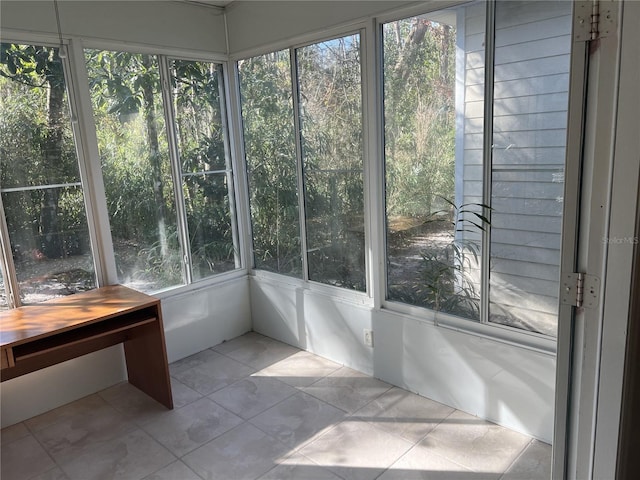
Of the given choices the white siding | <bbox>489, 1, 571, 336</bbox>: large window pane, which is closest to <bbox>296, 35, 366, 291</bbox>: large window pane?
the white siding

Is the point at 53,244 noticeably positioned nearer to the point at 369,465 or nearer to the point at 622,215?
the point at 369,465

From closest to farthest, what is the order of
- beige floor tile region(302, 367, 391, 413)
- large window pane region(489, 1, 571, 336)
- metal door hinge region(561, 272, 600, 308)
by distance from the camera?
1. metal door hinge region(561, 272, 600, 308)
2. large window pane region(489, 1, 571, 336)
3. beige floor tile region(302, 367, 391, 413)

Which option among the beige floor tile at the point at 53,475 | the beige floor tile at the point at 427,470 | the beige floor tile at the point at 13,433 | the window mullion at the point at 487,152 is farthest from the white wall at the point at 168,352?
the window mullion at the point at 487,152

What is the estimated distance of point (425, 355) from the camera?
2.79 meters

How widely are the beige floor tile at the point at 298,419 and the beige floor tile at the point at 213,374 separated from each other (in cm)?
49

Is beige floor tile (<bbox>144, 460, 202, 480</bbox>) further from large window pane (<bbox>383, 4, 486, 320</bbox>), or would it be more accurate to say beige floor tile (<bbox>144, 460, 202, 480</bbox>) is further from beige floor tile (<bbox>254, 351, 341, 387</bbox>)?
large window pane (<bbox>383, 4, 486, 320</bbox>)

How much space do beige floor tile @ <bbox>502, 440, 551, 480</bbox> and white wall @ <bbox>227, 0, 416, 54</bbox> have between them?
2346 mm

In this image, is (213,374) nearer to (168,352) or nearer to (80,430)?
(168,352)

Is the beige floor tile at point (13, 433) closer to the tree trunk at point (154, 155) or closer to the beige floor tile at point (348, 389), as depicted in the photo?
the tree trunk at point (154, 155)

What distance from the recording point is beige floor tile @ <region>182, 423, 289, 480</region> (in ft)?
7.47

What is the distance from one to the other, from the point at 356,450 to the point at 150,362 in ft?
4.47

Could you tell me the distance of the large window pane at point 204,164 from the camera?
344 centimetres

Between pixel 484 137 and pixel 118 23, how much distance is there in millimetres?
2341

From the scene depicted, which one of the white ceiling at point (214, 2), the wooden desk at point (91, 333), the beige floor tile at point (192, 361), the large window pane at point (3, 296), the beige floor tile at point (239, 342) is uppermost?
the white ceiling at point (214, 2)
